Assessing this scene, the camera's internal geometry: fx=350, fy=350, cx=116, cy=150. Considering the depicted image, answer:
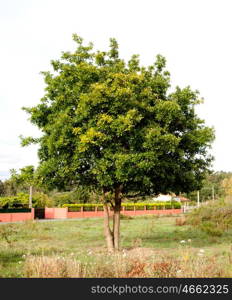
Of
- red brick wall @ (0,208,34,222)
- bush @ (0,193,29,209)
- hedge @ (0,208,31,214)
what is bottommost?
red brick wall @ (0,208,34,222)

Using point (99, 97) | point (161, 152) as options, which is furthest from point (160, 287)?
point (99, 97)

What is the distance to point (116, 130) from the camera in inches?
577

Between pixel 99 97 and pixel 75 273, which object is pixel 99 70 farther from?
pixel 75 273

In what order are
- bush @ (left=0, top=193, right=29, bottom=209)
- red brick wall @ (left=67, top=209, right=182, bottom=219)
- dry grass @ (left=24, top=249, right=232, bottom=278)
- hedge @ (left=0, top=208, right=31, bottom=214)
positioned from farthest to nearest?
red brick wall @ (left=67, top=209, right=182, bottom=219) → bush @ (left=0, top=193, right=29, bottom=209) → hedge @ (left=0, top=208, right=31, bottom=214) → dry grass @ (left=24, top=249, right=232, bottom=278)

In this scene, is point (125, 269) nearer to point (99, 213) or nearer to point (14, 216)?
point (14, 216)

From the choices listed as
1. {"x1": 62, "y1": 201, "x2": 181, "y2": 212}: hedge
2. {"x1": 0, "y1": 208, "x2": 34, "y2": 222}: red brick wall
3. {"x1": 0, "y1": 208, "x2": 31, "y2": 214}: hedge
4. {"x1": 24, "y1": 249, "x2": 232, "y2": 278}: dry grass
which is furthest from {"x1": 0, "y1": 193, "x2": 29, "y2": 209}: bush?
{"x1": 24, "y1": 249, "x2": 232, "y2": 278}: dry grass

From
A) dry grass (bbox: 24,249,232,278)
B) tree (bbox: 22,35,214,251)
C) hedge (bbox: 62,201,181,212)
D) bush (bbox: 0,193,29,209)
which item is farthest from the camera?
hedge (bbox: 62,201,181,212)

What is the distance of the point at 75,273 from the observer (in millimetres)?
8477

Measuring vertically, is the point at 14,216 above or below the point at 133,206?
below

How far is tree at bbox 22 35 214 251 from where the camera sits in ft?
47.3

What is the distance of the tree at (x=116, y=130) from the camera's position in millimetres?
14422

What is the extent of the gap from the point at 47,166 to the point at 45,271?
798cm

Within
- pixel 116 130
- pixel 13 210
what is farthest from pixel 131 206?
pixel 116 130

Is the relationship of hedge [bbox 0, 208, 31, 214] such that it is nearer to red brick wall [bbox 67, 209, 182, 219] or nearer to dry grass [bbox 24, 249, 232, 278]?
red brick wall [bbox 67, 209, 182, 219]
